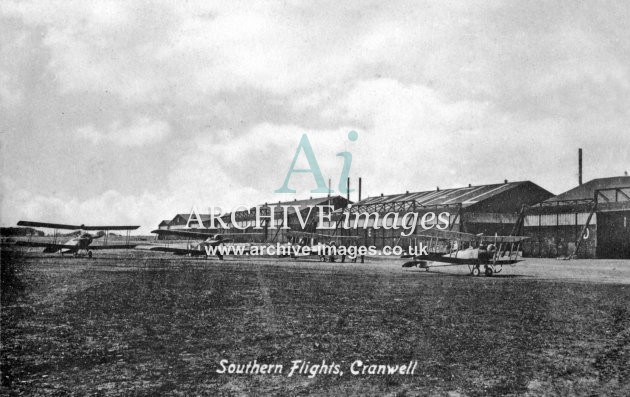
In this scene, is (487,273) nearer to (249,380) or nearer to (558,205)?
(249,380)

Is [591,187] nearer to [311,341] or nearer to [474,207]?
[474,207]

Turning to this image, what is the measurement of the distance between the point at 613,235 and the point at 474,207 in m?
12.9

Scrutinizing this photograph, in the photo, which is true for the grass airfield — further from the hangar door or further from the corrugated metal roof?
the corrugated metal roof

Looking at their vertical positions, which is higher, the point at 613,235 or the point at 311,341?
the point at 613,235

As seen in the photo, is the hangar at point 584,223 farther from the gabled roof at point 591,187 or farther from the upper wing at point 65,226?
the upper wing at point 65,226

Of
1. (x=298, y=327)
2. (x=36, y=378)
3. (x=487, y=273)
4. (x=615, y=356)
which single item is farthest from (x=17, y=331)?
(x=487, y=273)

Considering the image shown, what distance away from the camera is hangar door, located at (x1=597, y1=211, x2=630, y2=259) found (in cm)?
4529

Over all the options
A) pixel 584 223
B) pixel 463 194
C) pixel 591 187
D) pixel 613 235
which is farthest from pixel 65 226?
pixel 591 187

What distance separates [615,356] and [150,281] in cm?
1541

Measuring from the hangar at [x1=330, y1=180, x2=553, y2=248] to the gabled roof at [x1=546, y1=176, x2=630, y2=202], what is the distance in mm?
3839

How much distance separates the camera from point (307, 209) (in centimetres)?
7419

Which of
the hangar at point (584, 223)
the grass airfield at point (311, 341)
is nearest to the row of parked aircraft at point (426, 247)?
the hangar at point (584, 223)

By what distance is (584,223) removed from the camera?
47781mm

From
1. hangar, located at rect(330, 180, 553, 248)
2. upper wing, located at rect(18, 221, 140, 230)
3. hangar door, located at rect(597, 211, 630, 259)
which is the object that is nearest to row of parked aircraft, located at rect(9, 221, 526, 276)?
upper wing, located at rect(18, 221, 140, 230)
